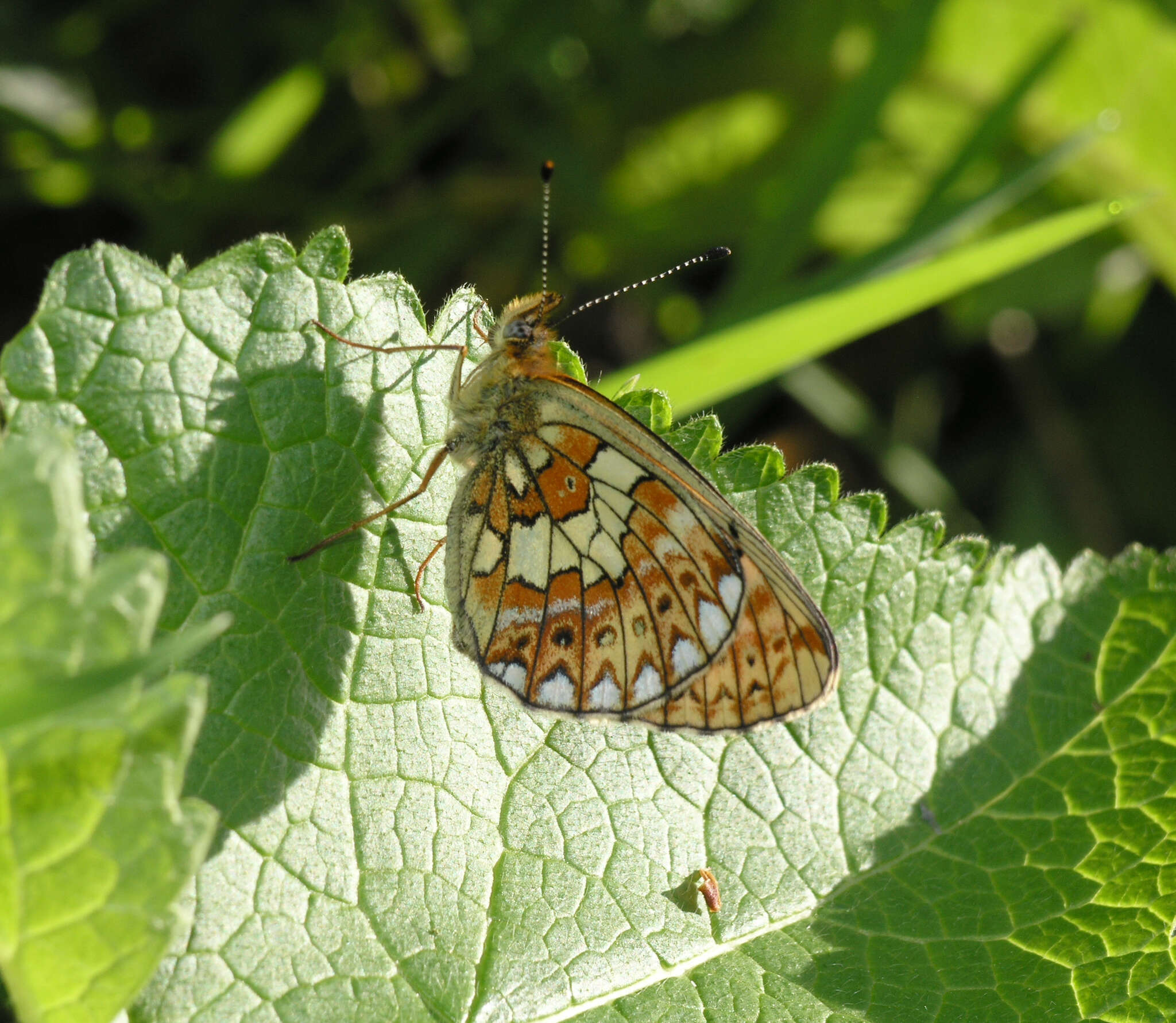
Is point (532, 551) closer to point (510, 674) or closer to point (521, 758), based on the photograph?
point (510, 674)

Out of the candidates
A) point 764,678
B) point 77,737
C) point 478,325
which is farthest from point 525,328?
point 77,737

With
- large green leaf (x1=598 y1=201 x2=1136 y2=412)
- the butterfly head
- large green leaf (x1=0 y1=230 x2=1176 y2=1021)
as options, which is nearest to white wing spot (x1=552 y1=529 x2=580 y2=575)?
large green leaf (x1=0 y1=230 x2=1176 y2=1021)

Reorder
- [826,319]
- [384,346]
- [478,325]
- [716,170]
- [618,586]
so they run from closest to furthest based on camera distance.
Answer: [384,346]
[478,325]
[618,586]
[826,319]
[716,170]

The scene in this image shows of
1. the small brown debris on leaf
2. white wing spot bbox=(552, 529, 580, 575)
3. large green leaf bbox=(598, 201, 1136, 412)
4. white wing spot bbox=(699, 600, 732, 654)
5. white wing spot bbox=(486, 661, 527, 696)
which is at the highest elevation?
large green leaf bbox=(598, 201, 1136, 412)

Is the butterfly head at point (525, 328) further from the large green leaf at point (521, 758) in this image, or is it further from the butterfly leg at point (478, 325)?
the large green leaf at point (521, 758)

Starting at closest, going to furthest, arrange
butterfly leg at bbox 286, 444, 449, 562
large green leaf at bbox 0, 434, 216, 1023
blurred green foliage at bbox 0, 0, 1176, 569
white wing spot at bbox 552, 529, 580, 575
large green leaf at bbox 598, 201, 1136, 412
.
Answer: large green leaf at bbox 0, 434, 216, 1023
butterfly leg at bbox 286, 444, 449, 562
white wing spot at bbox 552, 529, 580, 575
large green leaf at bbox 598, 201, 1136, 412
blurred green foliage at bbox 0, 0, 1176, 569

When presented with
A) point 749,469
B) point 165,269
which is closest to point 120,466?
point 165,269

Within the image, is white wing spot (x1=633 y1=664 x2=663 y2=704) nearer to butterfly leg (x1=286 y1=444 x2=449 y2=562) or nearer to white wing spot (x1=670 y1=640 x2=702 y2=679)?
white wing spot (x1=670 y1=640 x2=702 y2=679)

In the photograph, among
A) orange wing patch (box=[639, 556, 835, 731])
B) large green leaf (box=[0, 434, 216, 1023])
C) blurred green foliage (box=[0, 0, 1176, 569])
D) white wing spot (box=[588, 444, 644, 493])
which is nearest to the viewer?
large green leaf (box=[0, 434, 216, 1023])
